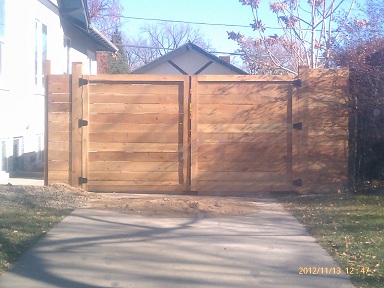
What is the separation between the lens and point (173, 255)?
22.6 ft

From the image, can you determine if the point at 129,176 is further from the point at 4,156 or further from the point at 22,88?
the point at 22,88

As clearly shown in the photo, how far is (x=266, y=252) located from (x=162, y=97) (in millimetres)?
4445

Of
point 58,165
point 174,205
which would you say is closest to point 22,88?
point 58,165

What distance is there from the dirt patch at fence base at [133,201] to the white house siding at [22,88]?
2594 millimetres

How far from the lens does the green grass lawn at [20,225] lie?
6921 millimetres

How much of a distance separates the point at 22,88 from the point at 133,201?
527 centimetres

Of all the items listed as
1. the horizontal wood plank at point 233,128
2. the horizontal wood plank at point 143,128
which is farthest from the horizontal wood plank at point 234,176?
the horizontal wood plank at point 143,128

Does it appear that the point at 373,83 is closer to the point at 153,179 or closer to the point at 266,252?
the point at 153,179

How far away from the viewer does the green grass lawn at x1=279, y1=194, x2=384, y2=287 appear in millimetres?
6441

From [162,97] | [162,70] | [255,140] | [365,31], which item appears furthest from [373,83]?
[162,70]

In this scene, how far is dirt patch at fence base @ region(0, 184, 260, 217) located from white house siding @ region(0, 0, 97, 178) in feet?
8.51

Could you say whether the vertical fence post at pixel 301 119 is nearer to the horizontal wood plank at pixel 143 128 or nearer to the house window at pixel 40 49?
the horizontal wood plank at pixel 143 128

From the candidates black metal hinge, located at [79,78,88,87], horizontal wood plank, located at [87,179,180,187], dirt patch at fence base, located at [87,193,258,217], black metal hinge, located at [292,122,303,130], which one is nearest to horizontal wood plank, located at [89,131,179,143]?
horizontal wood plank, located at [87,179,180,187]

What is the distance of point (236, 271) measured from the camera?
6387mm
